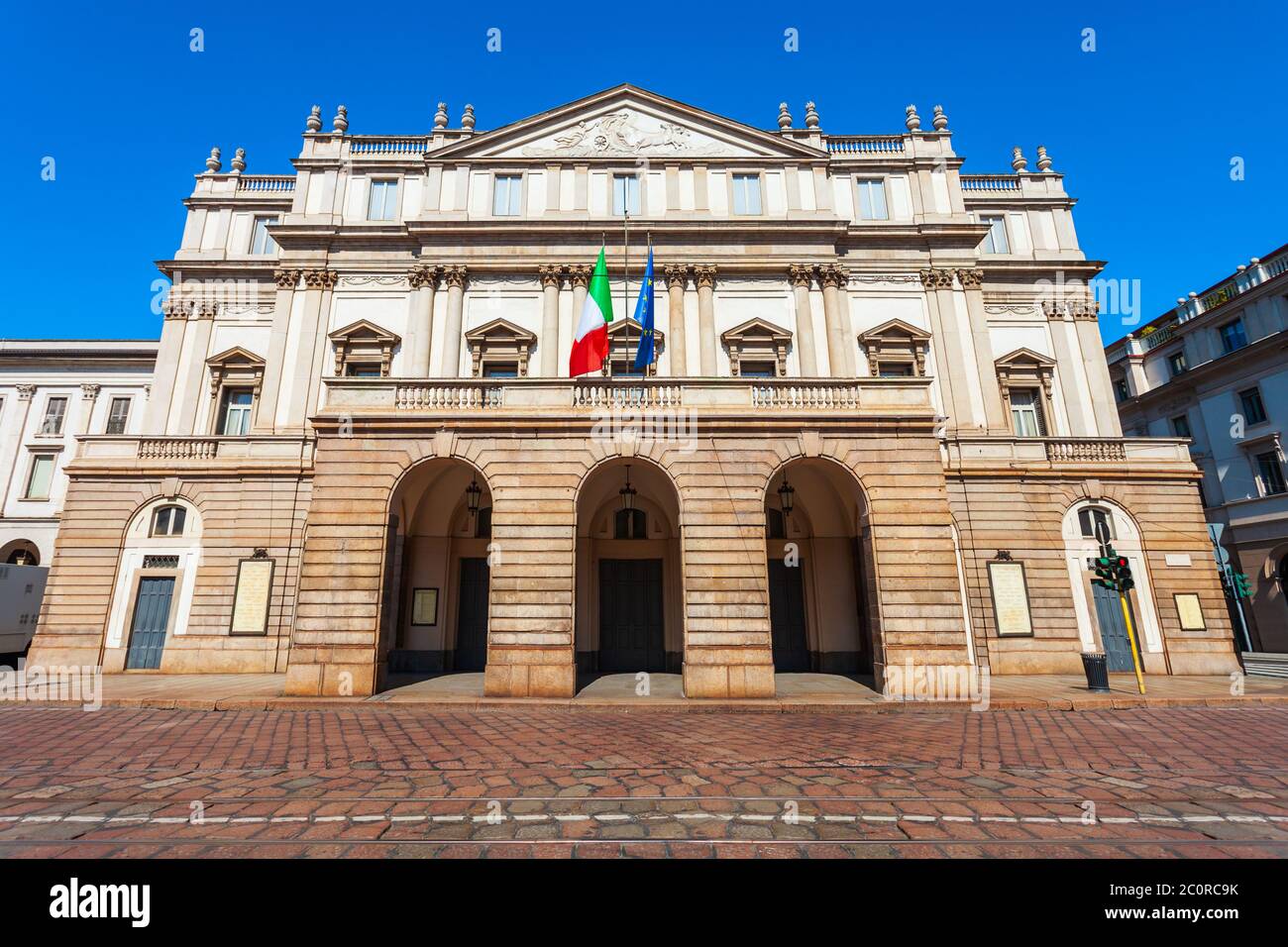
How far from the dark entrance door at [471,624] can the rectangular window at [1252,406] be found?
36316mm

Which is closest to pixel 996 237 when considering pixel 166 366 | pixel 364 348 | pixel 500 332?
pixel 500 332

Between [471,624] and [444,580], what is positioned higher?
[444,580]

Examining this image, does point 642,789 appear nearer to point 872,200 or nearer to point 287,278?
point 287,278

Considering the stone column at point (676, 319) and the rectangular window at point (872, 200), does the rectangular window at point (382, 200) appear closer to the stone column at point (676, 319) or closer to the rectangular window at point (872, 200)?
the stone column at point (676, 319)

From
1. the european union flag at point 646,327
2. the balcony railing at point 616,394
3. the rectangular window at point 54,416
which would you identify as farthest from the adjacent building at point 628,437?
the rectangular window at point 54,416

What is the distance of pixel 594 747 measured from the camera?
8.59 meters

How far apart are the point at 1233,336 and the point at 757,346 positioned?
27.3 metres

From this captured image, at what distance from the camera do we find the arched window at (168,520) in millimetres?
19484

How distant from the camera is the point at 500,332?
70.3 ft

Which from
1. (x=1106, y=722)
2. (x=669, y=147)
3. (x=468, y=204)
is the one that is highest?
(x=669, y=147)
